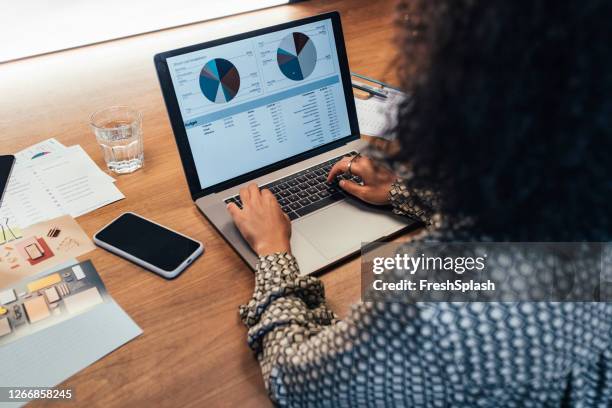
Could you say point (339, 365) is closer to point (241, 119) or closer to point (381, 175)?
point (381, 175)

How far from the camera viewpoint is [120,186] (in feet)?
3.34

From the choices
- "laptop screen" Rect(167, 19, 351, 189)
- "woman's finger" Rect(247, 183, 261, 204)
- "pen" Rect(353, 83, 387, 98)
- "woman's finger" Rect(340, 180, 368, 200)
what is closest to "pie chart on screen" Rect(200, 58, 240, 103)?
"laptop screen" Rect(167, 19, 351, 189)

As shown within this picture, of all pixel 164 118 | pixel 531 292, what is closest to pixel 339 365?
pixel 531 292

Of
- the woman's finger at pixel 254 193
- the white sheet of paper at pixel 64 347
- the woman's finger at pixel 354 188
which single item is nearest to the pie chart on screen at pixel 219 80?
the woman's finger at pixel 254 193

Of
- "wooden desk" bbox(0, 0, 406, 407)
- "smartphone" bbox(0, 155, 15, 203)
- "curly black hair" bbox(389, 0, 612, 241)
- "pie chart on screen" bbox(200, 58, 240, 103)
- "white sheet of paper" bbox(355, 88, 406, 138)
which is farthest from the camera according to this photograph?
"white sheet of paper" bbox(355, 88, 406, 138)

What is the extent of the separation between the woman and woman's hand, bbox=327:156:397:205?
0.28 meters

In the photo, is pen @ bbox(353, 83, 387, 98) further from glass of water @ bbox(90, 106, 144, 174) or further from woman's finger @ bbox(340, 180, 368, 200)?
glass of water @ bbox(90, 106, 144, 174)

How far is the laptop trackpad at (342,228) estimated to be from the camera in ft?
2.80

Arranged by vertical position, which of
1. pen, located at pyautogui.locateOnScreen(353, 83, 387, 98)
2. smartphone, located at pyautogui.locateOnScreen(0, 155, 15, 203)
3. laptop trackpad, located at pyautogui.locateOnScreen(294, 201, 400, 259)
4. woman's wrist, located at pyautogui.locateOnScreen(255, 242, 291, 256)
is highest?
smartphone, located at pyautogui.locateOnScreen(0, 155, 15, 203)

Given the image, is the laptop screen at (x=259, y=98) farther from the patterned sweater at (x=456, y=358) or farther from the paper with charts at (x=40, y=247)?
the patterned sweater at (x=456, y=358)

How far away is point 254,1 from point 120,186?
1119 millimetres

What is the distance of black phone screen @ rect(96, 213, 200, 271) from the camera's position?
2.73 feet

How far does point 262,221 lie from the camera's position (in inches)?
33.6

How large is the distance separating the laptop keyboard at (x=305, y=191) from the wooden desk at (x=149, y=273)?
139 mm
